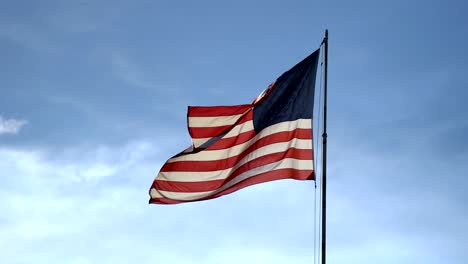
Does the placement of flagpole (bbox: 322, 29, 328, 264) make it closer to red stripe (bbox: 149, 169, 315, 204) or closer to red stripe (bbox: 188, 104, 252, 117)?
red stripe (bbox: 149, 169, 315, 204)

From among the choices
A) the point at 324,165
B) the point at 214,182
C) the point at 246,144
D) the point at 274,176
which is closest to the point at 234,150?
the point at 246,144

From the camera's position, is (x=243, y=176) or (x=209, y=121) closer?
(x=243, y=176)

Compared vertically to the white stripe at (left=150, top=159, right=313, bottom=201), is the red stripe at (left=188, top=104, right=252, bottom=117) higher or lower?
higher

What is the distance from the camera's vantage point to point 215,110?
109 feet

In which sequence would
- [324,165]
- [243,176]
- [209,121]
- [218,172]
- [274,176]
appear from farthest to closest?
[209,121] < [218,172] < [243,176] < [274,176] < [324,165]

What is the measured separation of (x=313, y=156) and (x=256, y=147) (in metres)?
2.14

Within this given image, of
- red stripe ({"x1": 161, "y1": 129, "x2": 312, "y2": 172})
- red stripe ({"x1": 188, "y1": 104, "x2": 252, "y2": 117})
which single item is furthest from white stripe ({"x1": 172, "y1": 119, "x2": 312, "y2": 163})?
red stripe ({"x1": 188, "y1": 104, "x2": 252, "y2": 117})

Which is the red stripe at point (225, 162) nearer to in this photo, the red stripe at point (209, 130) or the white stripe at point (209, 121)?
the red stripe at point (209, 130)

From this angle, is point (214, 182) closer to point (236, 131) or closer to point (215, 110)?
point (236, 131)

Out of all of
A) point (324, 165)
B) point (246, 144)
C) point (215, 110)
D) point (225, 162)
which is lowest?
point (324, 165)

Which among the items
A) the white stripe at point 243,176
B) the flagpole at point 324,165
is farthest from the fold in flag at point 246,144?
the flagpole at point 324,165

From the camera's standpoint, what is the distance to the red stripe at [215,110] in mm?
33022

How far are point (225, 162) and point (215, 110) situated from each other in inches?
71.4

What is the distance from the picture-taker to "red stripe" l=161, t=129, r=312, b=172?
106 feet
